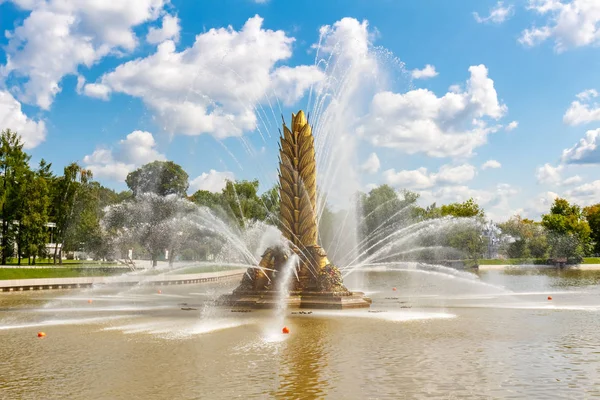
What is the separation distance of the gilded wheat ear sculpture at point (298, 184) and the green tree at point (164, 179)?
211 ft

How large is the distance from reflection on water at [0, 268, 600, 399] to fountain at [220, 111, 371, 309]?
2274 millimetres

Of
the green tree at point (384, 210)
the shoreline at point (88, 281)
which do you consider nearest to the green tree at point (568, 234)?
the green tree at point (384, 210)

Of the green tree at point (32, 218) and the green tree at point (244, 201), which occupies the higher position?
the green tree at point (244, 201)

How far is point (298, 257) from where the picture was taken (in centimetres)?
2758

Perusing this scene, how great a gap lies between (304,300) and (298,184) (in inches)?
232

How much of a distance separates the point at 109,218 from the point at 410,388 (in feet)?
213

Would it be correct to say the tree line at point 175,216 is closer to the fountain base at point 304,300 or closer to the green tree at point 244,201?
the green tree at point 244,201

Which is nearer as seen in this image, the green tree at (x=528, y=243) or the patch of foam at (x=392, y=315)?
the patch of foam at (x=392, y=315)

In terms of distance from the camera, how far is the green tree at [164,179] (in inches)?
3585

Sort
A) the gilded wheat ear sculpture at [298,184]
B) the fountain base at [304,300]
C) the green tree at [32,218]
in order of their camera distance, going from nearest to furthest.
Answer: the fountain base at [304,300] < the gilded wheat ear sculpture at [298,184] < the green tree at [32,218]

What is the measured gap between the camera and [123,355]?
1488 cm

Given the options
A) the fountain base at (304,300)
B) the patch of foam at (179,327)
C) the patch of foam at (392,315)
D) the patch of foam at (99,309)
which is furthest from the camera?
the patch of foam at (99,309)

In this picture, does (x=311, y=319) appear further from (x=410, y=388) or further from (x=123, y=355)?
(x=410, y=388)

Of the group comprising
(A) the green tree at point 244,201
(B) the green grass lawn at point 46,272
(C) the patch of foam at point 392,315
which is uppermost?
(A) the green tree at point 244,201
